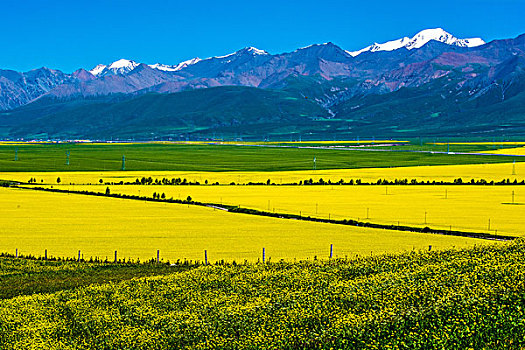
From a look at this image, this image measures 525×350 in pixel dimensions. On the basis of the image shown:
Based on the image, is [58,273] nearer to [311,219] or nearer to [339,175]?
[311,219]

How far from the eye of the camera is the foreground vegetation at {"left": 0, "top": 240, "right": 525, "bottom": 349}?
66.9 ft

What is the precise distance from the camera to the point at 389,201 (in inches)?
2795

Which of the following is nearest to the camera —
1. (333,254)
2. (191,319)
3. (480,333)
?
(480,333)

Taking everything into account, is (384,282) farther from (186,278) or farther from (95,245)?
(95,245)

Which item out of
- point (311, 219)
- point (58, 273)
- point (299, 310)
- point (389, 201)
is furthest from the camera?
point (389, 201)

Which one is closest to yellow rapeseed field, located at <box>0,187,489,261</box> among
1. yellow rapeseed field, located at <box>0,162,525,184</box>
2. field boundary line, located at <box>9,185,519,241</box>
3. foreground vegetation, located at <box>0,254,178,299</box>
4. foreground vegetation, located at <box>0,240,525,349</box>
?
field boundary line, located at <box>9,185,519,241</box>

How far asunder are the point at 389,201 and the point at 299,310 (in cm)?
4902

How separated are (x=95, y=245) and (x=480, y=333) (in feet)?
106

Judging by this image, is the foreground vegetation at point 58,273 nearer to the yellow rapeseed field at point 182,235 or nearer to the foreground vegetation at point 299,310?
the foreground vegetation at point 299,310

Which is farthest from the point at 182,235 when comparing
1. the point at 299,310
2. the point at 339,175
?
the point at 339,175

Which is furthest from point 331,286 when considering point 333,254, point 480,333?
point 333,254

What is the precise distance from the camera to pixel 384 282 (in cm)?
2684

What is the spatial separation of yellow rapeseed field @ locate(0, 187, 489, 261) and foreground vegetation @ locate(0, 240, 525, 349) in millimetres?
10066

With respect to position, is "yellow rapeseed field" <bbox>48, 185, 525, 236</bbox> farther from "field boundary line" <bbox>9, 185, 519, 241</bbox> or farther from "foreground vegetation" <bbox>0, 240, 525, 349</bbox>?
"foreground vegetation" <bbox>0, 240, 525, 349</bbox>
